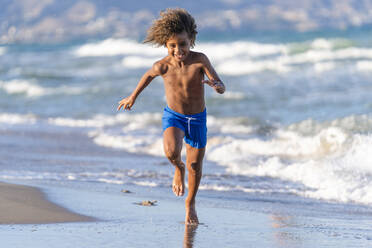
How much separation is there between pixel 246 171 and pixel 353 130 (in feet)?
11.1

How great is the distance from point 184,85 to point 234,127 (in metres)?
8.73

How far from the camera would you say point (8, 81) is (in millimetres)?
25344

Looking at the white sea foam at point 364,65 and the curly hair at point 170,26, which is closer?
the curly hair at point 170,26

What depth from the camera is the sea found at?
7023mm

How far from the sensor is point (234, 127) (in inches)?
536

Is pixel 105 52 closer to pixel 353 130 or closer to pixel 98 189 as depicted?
pixel 353 130

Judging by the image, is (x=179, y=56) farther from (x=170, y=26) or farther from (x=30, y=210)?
(x=30, y=210)

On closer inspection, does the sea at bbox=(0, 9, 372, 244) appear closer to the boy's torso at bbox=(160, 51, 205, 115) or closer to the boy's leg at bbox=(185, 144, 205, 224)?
the boy's leg at bbox=(185, 144, 205, 224)

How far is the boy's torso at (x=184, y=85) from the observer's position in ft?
16.1

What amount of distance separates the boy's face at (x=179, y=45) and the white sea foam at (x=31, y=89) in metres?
17.2

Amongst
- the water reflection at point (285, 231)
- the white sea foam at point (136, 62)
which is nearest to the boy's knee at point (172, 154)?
the water reflection at point (285, 231)

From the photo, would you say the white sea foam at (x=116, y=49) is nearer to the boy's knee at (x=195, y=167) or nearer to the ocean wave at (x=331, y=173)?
the ocean wave at (x=331, y=173)

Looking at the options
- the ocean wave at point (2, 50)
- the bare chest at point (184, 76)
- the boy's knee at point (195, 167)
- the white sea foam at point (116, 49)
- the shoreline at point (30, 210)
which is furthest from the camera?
the ocean wave at point (2, 50)

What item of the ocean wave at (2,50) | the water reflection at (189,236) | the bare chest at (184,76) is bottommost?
the water reflection at (189,236)
